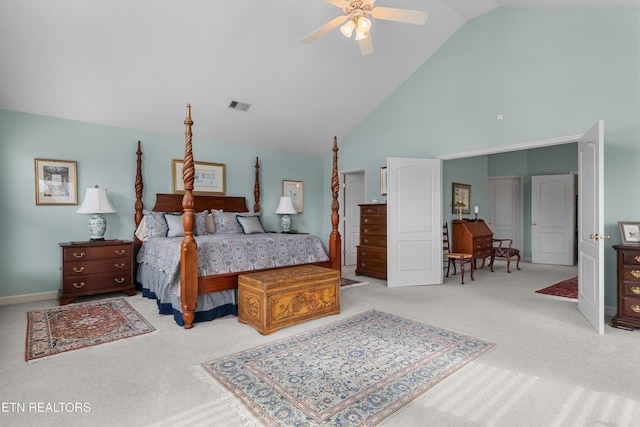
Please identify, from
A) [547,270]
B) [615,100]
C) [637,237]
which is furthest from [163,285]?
→ [547,270]

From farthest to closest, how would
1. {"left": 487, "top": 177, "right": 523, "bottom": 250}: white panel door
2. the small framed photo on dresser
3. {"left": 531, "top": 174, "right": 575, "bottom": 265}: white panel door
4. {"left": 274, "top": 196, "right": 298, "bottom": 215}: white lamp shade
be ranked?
{"left": 487, "top": 177, "right": 523, "bottom": 250}: white panel door, {"left": 531, "top": 174, "right": 575, "bottom": 265}: white panel door, {"left": 274, "top": 196, "right": 298, "bottom": 215}: white lamp shade, the small framed photo on dresser

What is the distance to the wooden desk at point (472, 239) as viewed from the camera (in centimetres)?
627

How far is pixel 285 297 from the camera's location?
3.30 meters

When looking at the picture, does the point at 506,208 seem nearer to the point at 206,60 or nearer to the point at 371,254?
the point at 371,254

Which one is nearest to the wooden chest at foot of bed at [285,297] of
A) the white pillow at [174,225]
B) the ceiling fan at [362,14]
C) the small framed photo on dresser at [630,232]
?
the white pillow at [174,225]

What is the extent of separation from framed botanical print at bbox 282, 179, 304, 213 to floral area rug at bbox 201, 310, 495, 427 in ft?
13.0

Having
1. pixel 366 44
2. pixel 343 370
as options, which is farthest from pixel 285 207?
pixel 343 370

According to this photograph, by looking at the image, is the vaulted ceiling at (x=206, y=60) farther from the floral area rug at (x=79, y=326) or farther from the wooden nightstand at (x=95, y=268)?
the floral area rug at (x=79, y=326)

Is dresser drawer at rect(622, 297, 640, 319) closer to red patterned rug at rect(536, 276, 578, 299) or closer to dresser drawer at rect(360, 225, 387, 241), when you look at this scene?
red patterned rug at rect(536, 276, 578, 299)

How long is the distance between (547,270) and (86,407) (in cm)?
761

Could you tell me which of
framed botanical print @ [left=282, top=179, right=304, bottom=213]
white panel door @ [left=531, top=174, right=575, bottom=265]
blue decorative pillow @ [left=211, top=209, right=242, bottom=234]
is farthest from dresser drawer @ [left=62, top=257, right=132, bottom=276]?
white panel door @ [left=531, top=174, right=575, bottom=265]

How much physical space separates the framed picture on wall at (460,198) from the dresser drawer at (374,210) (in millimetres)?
1826

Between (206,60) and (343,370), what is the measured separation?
13.0 ft

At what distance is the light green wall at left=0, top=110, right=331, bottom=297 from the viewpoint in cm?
430
